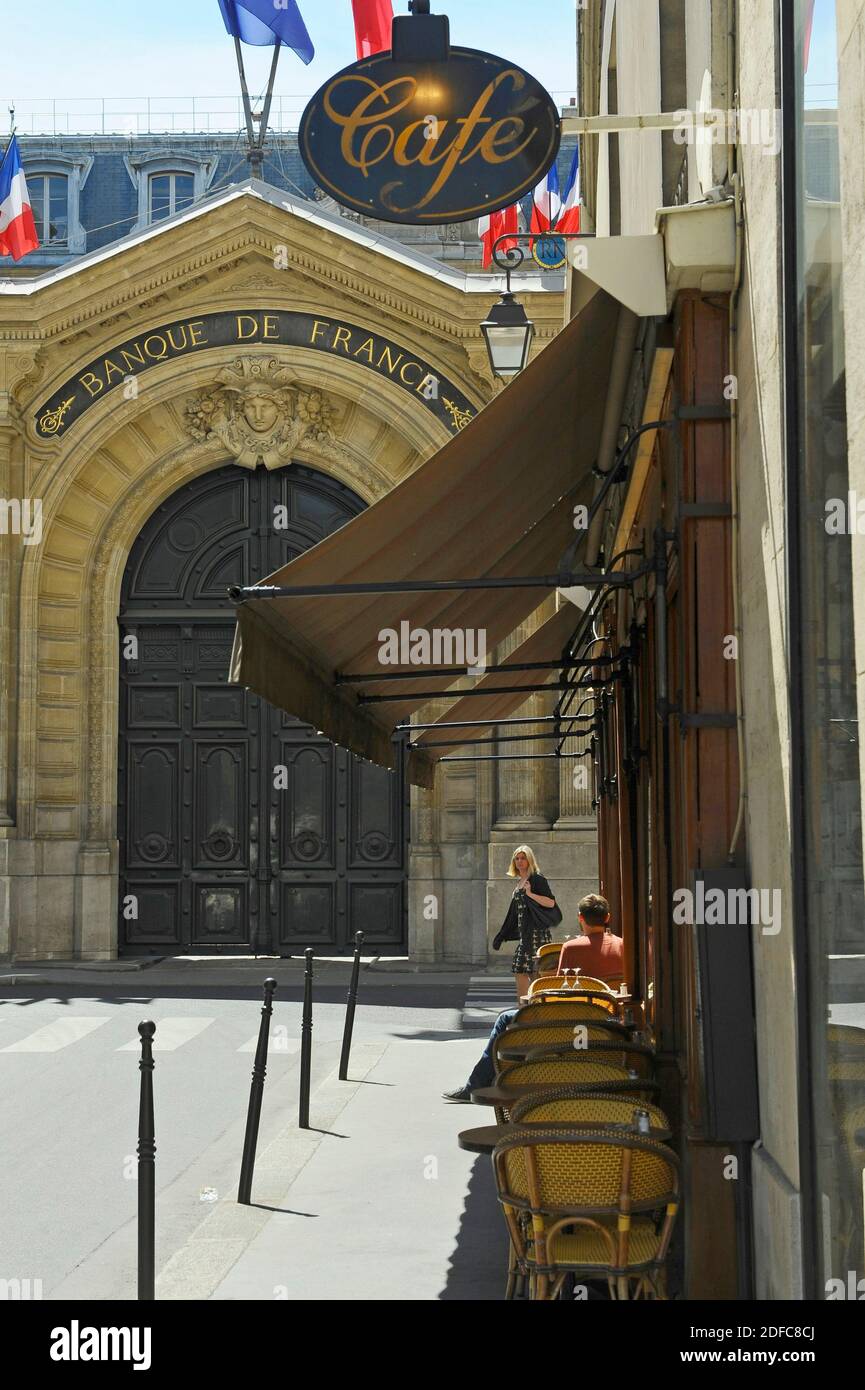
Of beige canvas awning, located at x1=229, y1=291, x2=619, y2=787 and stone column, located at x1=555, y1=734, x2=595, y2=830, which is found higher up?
beige canvas awning, located at x1=229, y1=291, x2=619, y2=787

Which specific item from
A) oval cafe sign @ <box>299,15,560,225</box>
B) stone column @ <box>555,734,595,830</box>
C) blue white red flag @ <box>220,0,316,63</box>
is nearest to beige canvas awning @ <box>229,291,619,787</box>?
oval cafe sign @ <box>299,15,560,225</box>

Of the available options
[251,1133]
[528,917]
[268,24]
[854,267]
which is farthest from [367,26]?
[854,267]

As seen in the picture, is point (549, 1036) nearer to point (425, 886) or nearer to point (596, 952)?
point (596, 952)

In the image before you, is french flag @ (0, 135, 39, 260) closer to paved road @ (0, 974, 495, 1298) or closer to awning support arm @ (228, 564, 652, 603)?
paved road @ (0, 974, 495, 1298)

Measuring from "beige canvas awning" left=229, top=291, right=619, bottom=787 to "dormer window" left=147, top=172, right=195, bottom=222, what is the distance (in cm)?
3344

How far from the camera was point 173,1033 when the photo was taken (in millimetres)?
14727

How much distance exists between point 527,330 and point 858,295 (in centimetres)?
Result: 939

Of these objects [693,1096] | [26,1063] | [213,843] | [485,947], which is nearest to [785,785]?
[693,1096]

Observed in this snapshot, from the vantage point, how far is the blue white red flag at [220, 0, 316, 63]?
2038 cm

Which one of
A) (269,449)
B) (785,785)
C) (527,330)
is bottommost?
A: (785,785)

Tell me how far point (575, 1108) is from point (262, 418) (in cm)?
1767

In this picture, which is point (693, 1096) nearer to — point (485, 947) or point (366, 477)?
point (485, 947)

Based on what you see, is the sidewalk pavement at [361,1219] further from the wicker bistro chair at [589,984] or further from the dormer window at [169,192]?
the dormer window at [169,192]

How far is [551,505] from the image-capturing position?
8.09 m
